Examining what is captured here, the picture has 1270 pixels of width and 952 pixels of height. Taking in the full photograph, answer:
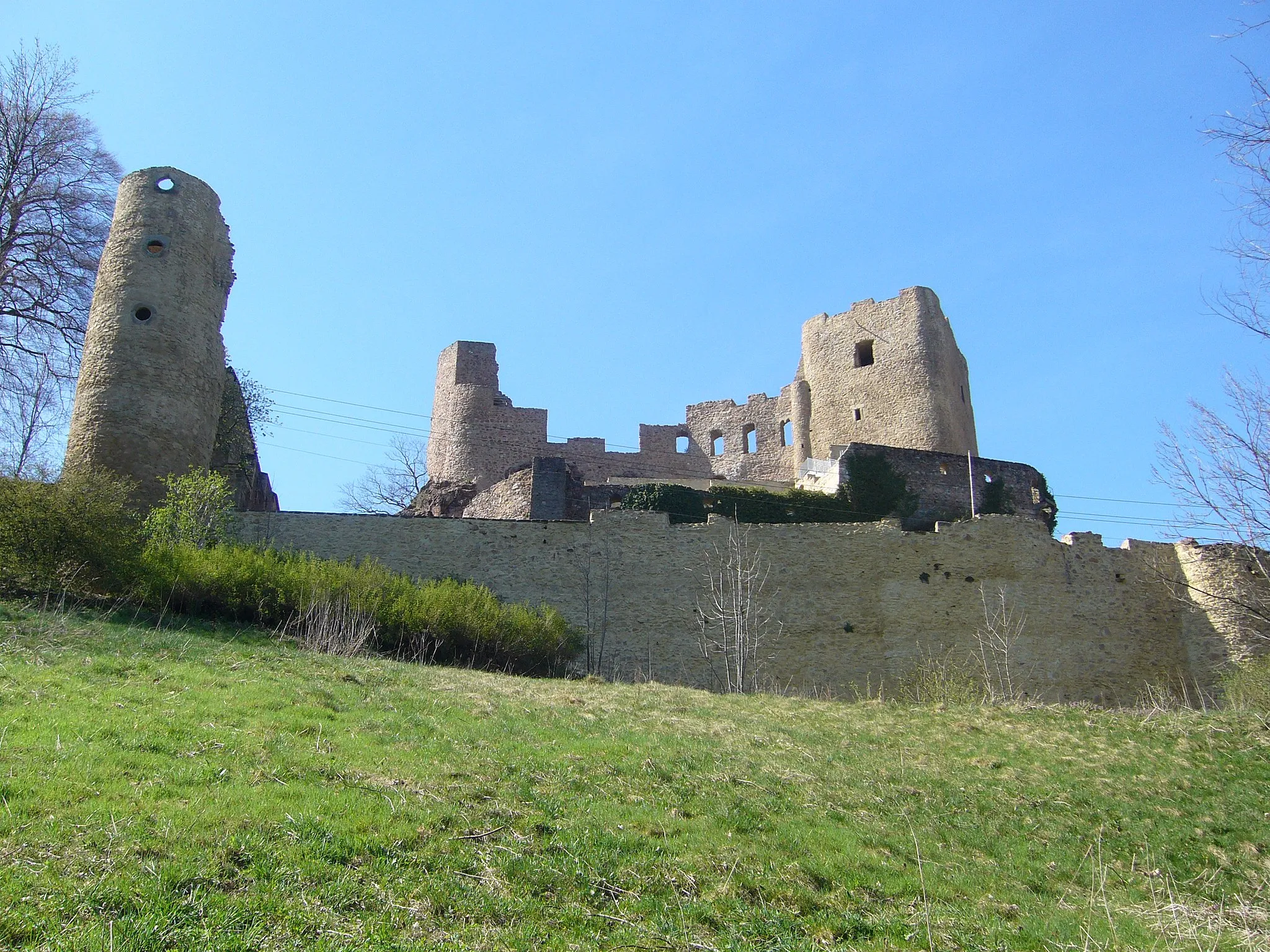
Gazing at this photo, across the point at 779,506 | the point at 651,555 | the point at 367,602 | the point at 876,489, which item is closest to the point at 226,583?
the point at 367,602

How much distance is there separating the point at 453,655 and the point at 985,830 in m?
10.4

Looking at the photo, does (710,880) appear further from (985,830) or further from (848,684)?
(848,684)

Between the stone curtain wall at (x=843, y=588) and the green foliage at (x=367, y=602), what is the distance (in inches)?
80.4

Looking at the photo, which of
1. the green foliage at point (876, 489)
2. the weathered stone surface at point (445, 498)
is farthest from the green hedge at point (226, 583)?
the green foliage at point (876, 489)

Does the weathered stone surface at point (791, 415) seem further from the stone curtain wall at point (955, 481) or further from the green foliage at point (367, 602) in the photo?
the green foliage at point (367, 602)

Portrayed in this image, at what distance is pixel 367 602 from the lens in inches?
695

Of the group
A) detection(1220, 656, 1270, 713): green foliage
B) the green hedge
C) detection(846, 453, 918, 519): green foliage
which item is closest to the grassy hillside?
the green hedge

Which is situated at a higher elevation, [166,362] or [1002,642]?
[166,362]

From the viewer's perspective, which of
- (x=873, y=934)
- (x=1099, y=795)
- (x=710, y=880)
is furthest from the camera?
(x=1099, y=795)

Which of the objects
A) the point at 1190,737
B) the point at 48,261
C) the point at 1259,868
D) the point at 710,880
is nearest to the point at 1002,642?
the point at 1190,737

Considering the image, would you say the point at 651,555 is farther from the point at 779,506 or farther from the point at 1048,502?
the point at 1048,502

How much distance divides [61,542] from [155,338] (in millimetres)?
6504

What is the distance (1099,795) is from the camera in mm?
10906

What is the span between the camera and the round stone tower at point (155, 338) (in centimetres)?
1994
